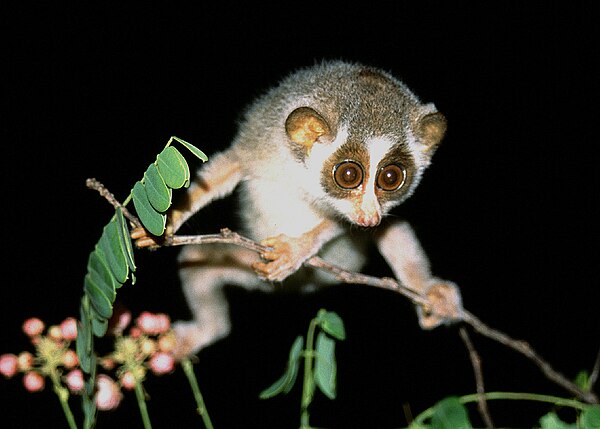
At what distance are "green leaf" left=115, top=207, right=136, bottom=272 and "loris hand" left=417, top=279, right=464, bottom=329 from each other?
5.08ft

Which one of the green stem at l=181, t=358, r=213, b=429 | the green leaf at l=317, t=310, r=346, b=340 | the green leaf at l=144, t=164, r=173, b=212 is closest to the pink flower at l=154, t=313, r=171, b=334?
the green stem at l=181, t=358, r=213, b=429

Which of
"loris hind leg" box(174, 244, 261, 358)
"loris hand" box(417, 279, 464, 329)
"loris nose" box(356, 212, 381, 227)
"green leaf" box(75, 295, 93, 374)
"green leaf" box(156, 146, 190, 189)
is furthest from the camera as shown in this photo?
"loris hind leg" box(174, 244, 261, 358)

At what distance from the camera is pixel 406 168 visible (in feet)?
7.84

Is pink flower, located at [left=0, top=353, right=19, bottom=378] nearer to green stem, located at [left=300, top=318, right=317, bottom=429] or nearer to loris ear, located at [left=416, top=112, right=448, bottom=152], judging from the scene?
green stem, located at [left=300, top=318, right=317, bottom=429]

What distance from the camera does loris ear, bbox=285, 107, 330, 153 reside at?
2.31 metres

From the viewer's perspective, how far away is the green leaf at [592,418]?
1.42m

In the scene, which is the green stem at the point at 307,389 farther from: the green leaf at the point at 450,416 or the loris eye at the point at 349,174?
the loris eye at the point at 349,174

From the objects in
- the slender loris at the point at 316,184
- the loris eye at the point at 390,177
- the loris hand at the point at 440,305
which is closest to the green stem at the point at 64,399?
the slender loris at the point at 316,184

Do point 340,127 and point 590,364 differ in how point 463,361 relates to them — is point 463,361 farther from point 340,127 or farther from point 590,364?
point 340,127

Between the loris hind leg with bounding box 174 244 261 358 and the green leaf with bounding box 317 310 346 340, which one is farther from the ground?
the loris hind leg with bounding box 174 244 261 358

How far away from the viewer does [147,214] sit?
1438 millimetres

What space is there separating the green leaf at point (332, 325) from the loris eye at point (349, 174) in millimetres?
601

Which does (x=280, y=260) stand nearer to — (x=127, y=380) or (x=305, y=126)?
(x=305, y=126)

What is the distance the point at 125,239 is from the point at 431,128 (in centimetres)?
142
